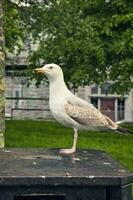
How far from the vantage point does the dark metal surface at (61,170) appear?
11.0 ft

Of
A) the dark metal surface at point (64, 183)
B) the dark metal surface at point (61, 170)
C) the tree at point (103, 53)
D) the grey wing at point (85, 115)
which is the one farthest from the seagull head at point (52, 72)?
the tree at point (103, 53)

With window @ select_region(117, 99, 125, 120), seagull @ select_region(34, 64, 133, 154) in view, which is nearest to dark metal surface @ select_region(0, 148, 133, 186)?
seagull @ select_region(34, 64, 133, 154)

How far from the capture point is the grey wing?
16.2 feet

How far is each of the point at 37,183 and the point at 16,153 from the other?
937mm

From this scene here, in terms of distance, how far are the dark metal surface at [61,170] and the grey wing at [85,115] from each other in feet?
2.48

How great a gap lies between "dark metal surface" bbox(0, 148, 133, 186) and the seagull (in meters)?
0.68

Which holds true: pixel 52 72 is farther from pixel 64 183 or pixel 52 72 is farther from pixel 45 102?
pixel 45 102

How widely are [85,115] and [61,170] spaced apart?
1.56 m

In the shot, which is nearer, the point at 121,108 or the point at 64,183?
the point at 64,183

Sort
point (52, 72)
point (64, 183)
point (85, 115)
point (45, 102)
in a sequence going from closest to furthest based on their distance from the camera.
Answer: point (64, 183)
point (52, 72)
point (85, 115)
point (45, 102)

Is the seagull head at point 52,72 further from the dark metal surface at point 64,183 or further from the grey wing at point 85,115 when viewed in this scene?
the dark metal surface at point 64,183

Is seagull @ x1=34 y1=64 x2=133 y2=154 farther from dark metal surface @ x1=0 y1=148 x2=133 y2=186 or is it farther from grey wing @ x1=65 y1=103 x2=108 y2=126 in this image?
dark metal surface @ x1=0 y1=148 x2=133 y2=186

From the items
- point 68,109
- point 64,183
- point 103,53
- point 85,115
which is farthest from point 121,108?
point 64,183

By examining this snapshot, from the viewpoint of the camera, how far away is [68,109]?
492 cm
